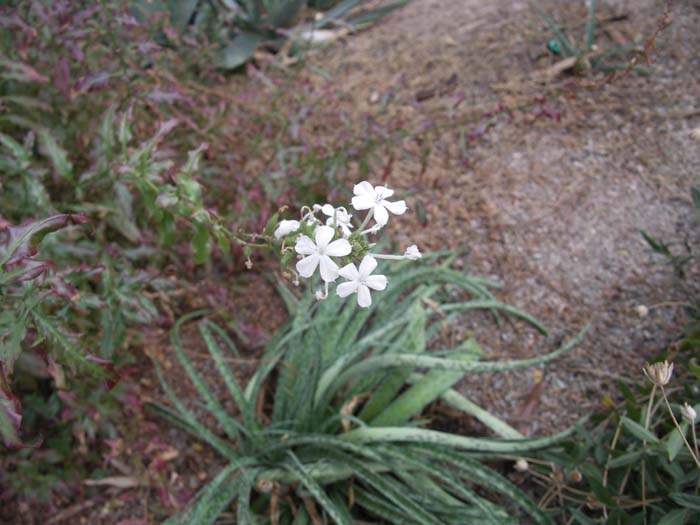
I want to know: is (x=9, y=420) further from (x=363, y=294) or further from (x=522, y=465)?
(x=522, y=465)

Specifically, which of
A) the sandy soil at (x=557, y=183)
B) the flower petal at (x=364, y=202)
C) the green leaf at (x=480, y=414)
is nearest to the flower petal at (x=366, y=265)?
the flower petal at (x=364, y=202)

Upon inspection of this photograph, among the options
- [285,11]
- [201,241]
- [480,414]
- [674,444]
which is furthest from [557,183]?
[285,11]

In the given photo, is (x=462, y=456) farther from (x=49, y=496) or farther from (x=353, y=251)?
(x=49, y=496)

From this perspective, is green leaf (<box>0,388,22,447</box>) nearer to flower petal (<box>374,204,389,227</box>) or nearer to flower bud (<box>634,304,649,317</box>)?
flower petal (<box>374,204,389,227</box>)

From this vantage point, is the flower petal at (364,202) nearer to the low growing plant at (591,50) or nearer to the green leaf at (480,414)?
the green leaf at (480,414)

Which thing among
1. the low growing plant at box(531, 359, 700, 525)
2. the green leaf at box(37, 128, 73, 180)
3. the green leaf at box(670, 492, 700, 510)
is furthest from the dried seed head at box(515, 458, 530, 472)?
the green leaf at box(37, 128, 73, 180)

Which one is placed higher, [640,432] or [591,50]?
[591,50]
